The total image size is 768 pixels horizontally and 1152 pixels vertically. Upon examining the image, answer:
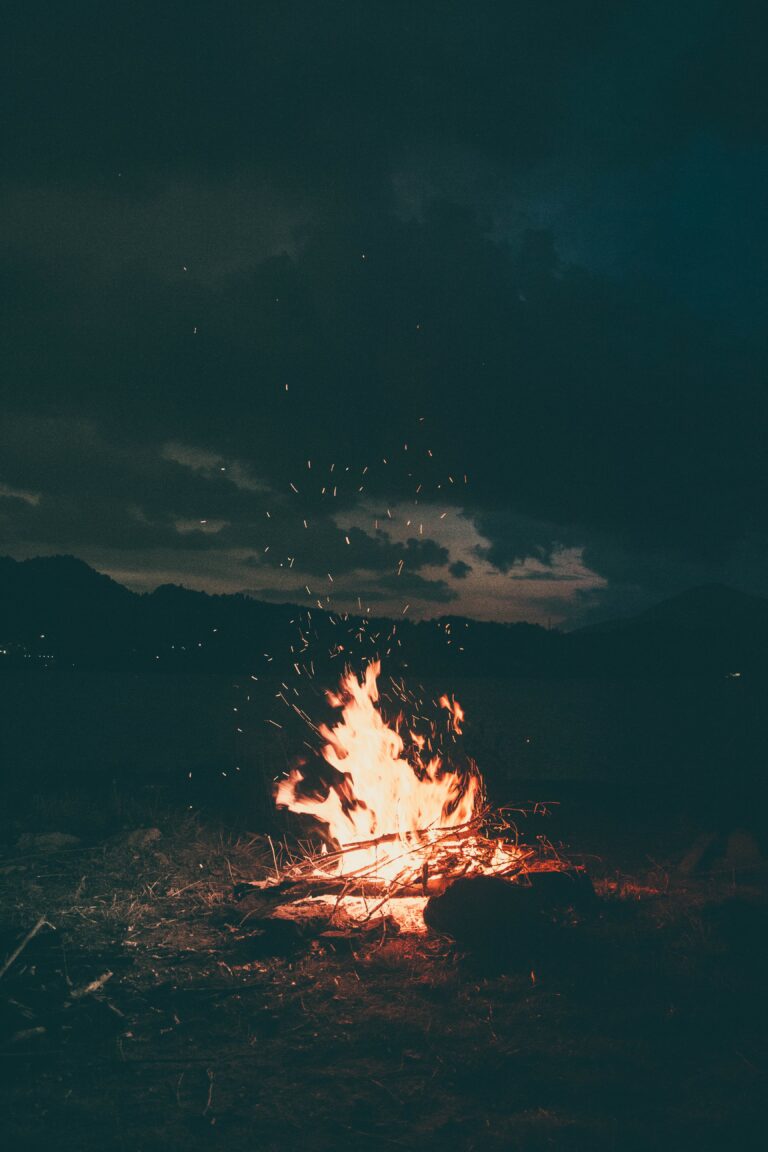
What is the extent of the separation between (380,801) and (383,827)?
0.29 metres

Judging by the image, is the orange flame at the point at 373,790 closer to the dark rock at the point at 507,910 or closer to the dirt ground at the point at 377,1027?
the dirt ground at the point at 377,1027

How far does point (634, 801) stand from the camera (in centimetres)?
1283

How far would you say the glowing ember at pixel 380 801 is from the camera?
29.5ft

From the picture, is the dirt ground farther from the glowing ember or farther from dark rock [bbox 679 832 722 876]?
the glowing ember

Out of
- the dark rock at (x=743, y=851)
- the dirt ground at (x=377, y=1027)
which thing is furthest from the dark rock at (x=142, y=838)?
the dark rock at (x=743, y=851)

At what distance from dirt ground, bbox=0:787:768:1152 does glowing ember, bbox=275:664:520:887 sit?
130cm

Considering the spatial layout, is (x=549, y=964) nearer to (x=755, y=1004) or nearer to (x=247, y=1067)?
(x=755, y=1004)

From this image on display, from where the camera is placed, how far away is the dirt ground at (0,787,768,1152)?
4.59 meters

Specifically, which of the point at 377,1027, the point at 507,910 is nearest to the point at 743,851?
the point at 507,910

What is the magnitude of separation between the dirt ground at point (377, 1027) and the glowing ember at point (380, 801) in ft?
4.26

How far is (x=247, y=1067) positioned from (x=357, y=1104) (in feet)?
2.64

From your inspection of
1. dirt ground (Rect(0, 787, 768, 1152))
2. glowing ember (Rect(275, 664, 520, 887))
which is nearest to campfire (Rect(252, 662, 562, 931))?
glowing ember (Rect(275, 664, 520, 887))

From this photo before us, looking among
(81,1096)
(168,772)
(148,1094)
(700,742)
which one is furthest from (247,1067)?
(700,742)

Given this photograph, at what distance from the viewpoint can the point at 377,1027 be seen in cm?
577
